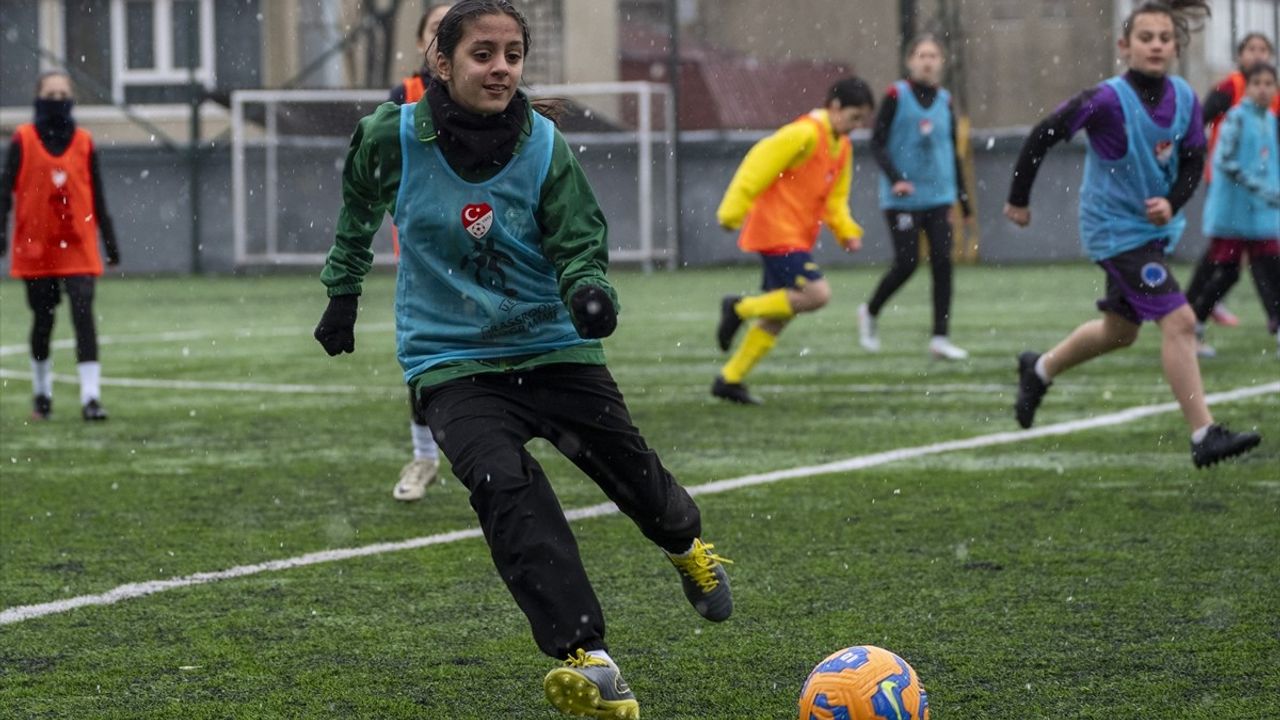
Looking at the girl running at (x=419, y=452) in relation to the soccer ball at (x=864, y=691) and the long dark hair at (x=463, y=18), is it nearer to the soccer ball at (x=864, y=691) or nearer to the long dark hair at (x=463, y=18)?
the long dark hair at (x=463, y=18)

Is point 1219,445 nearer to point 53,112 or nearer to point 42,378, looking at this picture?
point 42,378

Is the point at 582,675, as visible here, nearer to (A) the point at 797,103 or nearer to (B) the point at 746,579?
(B) the point at 746,579

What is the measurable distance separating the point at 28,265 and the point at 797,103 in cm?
3098

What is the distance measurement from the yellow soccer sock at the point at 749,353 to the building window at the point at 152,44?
67.8 feet

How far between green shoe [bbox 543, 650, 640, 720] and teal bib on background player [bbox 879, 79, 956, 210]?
925 cm

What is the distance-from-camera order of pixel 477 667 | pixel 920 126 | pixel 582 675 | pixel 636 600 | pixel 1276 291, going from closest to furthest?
pixel 582 675 → pixel 477 667 → pixel 636 600 → pixel 1276 291 → pixel 920 126

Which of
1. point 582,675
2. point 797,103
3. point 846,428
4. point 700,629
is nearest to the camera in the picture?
point 582,675

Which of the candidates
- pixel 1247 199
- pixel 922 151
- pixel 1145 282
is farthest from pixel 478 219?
pixel 922 151

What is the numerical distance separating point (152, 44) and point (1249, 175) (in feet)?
70.5

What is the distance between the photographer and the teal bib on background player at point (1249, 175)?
11.7 m

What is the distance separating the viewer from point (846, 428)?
9.22 metres

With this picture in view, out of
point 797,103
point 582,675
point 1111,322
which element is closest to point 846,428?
point 1111,322

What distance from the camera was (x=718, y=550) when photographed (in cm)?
605

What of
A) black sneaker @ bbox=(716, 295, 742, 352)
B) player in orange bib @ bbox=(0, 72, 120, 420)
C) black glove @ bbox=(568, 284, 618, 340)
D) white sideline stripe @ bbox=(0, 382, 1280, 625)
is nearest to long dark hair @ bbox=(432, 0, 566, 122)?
black glove @ bbox=(568, 284, 618, 340)
